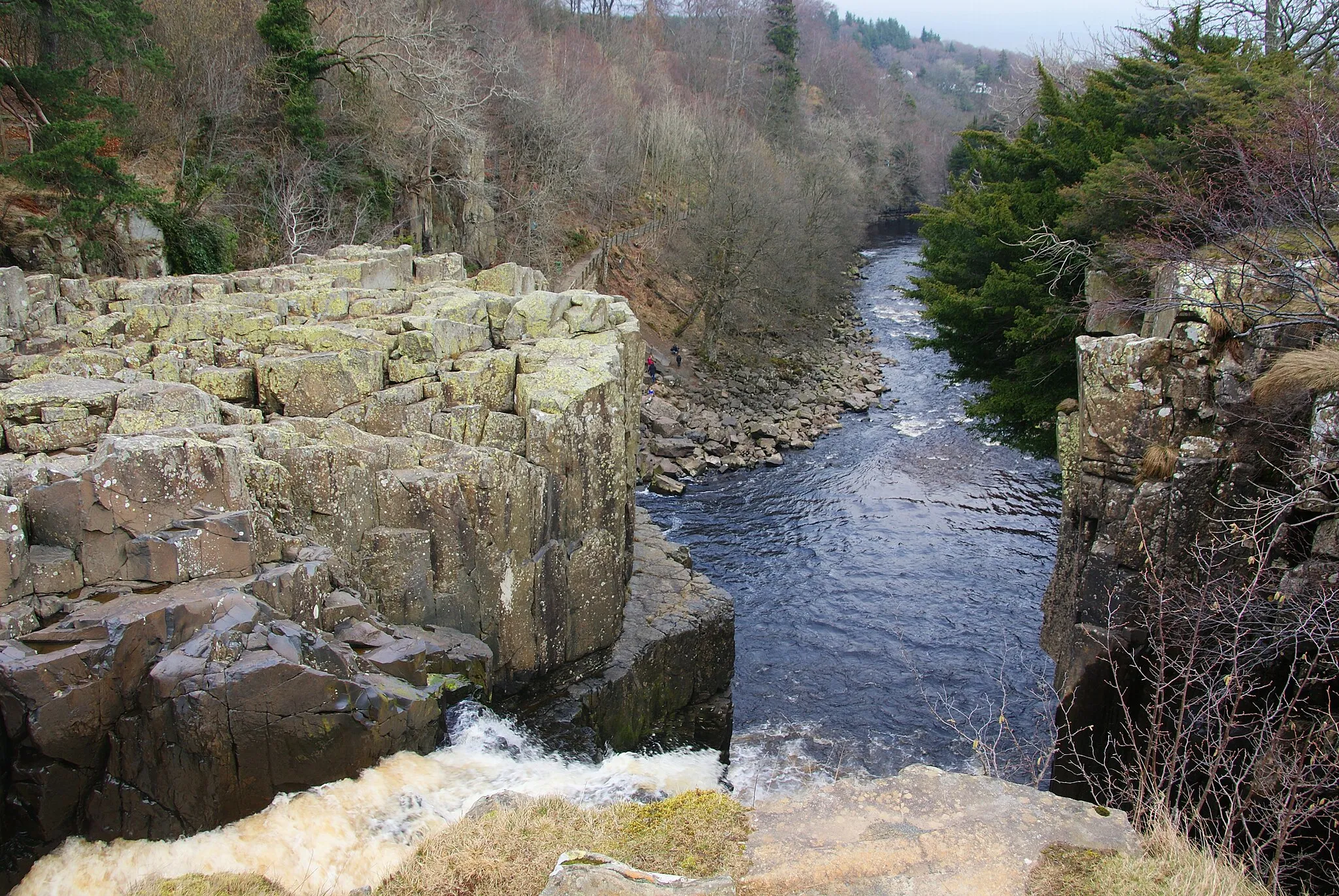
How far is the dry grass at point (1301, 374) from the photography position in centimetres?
1176

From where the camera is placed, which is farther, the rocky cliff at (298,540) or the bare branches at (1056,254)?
the bare branches at (1056,254)

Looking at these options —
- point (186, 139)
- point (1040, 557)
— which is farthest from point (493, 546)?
point (186, 139)

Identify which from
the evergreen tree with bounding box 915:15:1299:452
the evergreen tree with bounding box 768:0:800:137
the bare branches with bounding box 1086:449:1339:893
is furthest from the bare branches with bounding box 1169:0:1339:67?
the evergreen tree with bounding box 768:0:800:137

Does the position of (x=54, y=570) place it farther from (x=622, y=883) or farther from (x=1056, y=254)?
(x=1056, y=254)

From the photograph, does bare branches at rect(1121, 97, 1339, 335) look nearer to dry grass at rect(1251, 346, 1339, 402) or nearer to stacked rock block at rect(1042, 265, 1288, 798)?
stacked rock block at rect(1042, 265, 1288, 798)

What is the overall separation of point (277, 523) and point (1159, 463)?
12306 mm

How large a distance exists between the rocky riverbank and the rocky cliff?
9861 mm

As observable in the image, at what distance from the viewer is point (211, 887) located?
357 inches

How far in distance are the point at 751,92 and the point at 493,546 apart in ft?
204

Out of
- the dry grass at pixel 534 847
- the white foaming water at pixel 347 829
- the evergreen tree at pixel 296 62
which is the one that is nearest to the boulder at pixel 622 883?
the dry grass at pixel 534 847

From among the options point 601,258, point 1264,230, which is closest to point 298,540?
point 1264,230

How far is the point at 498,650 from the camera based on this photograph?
13781 mm

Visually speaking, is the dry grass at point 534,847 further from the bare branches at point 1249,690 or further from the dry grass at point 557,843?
the bare branches at point 1249,690

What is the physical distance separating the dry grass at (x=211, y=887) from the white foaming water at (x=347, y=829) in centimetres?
12
